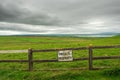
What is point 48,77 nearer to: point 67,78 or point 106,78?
point 67,78

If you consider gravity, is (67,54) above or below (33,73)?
above

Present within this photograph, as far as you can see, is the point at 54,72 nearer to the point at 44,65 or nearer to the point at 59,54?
the point at 59,54

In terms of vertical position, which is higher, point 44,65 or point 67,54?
point 67,54

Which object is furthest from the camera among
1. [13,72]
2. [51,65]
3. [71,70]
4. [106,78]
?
[51,65]

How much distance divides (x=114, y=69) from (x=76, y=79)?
279 centimetres

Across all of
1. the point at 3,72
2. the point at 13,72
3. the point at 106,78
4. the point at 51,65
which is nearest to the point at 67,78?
the point at 106,78

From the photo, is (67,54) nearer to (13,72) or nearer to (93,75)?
(93,75)

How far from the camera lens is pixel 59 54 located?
13984mm

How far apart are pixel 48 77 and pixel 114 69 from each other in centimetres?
463

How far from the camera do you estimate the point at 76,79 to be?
40.4ft

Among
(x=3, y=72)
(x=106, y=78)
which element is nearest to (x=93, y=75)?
(x=106, y=78)

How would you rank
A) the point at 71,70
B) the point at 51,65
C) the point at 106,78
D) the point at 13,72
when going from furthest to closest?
the point at 51,65, the point at 13,72, the point at 71,70, the point at 106,78

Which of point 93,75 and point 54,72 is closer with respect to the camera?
point 93,75

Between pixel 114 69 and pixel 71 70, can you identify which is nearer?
pixel 114 69
